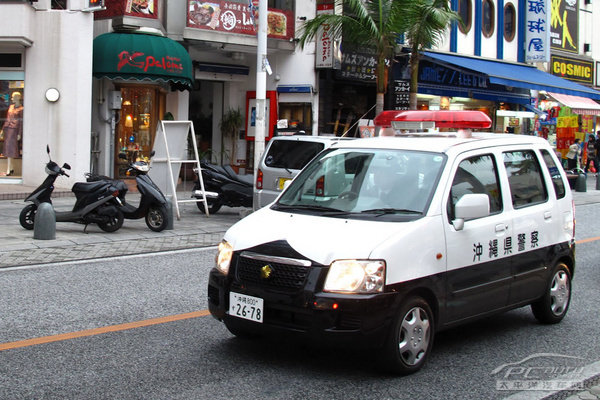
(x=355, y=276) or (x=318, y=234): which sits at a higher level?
(x=318, y=234)

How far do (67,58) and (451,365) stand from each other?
14.3 meters

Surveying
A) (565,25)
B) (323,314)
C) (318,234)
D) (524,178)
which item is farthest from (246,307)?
(565,25)

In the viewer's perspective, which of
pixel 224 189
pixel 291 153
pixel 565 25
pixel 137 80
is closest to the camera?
A: pixel 291 153

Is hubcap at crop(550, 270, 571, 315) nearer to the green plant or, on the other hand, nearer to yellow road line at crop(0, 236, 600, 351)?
yellow road line at crop(0, 236, 600, 351)

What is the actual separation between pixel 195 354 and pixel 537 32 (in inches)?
1137

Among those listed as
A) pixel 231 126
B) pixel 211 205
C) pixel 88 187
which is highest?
pixel 231 126

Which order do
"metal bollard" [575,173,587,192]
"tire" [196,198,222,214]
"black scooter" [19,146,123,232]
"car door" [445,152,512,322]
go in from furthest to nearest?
"metal bollard" [575,173,587,192] < "tire" [196,198,222,214] < "black scooter" [19,146,123,232] < "car door" [445,152,512,322]

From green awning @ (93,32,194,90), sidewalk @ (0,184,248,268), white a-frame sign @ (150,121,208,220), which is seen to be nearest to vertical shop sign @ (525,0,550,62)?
green awning @ (93,32,194,90)

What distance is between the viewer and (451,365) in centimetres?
567

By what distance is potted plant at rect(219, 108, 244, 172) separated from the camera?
2355 centimetres

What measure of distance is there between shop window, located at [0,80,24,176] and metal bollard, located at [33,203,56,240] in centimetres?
763

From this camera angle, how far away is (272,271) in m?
5.20

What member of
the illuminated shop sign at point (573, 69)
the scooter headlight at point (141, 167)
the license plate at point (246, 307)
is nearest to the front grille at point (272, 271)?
the license plate at point (246, 307)

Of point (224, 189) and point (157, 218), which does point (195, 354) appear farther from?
point (224, 189)
